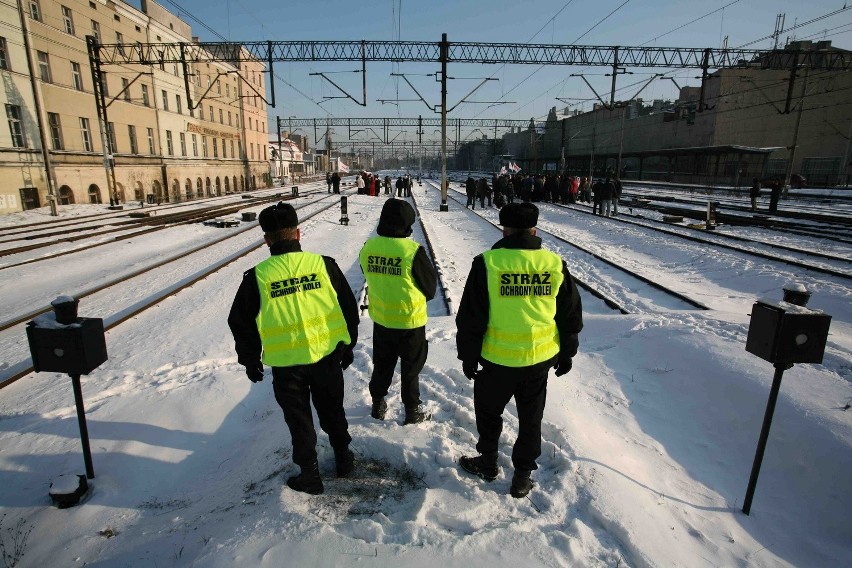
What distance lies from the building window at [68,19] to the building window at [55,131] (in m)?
4.82

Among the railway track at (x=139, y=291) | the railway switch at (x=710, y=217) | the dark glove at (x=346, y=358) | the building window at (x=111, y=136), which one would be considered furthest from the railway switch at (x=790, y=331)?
the building window at (x=111, y=136)

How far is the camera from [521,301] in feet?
9.38

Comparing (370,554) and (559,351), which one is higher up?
(559,351)

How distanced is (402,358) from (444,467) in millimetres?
939

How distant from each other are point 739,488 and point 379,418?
9.13 ft

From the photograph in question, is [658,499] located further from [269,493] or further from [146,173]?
[146,173]

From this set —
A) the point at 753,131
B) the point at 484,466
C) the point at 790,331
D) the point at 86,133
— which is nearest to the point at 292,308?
the point at 484,466

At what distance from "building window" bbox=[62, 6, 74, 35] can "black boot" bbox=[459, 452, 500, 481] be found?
31400 mm

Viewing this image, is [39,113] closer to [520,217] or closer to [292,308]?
[292,308]

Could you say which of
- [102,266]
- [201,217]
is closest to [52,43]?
[201,217]

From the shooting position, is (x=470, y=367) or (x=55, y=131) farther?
(x=55, y=131)

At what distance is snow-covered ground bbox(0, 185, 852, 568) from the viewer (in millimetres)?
2615

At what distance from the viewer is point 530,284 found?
9.33 feet

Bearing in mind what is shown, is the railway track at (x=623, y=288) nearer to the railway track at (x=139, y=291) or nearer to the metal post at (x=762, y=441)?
the metal post at (x=762, y=441)
